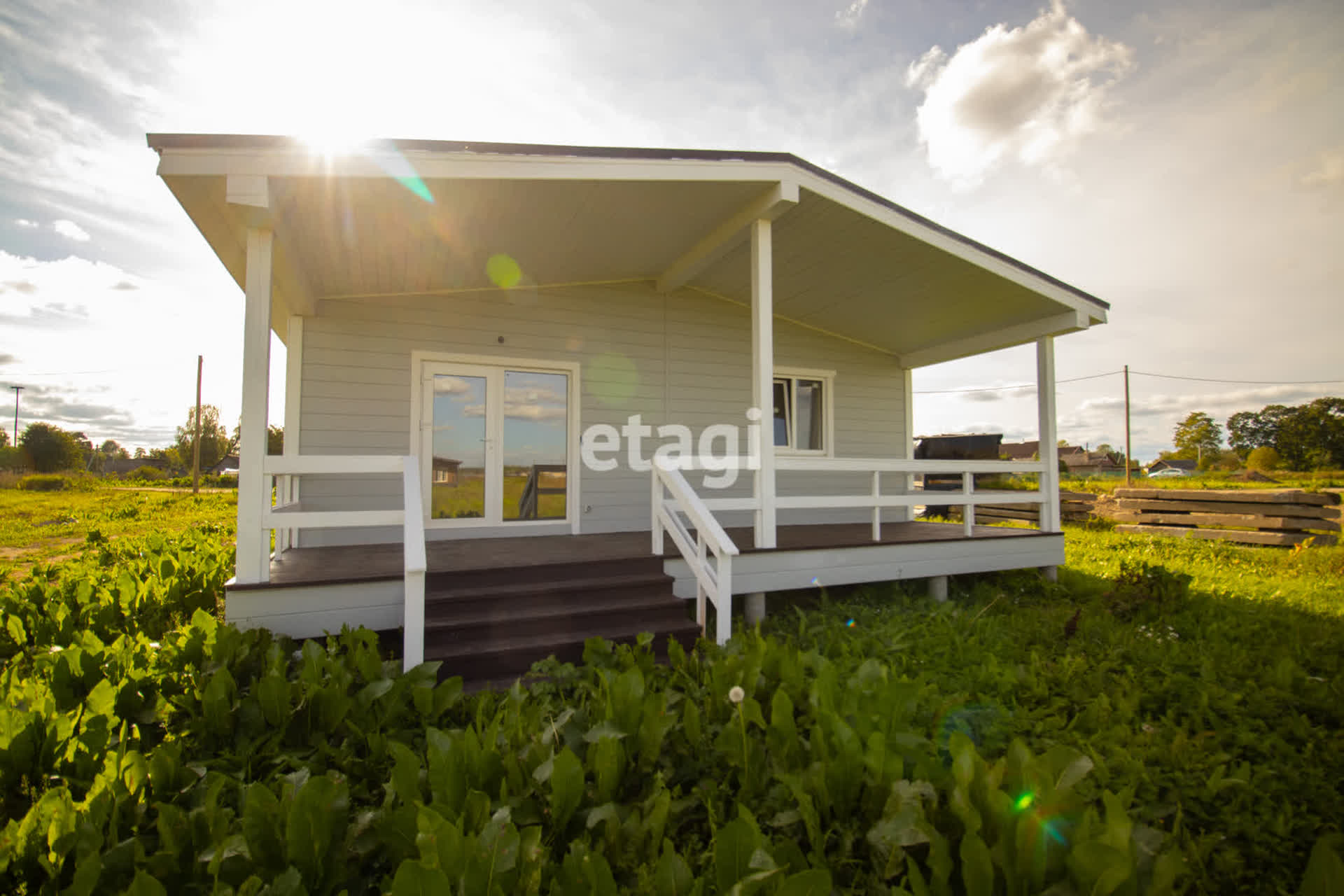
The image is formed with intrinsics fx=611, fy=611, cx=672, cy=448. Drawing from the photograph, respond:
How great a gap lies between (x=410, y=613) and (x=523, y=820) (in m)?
1.74

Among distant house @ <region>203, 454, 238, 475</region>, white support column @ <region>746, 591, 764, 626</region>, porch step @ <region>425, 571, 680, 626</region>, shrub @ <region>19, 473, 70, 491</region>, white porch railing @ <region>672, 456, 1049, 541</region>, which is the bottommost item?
white support column @ <region>746, 591, 764, 626</region>

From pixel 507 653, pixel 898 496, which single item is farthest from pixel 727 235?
pixel 507 653

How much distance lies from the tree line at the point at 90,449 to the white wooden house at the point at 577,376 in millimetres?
27706

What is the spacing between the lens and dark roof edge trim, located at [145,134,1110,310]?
3.72 meters

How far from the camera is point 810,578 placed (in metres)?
5.43

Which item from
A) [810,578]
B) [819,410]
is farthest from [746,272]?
[810,578]

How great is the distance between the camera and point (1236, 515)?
10.2 metres

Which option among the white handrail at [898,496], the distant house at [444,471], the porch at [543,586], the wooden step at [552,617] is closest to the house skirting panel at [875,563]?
the porch at [543,586]

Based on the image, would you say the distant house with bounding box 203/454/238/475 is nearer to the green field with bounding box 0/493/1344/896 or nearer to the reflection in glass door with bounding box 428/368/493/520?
the reflection in glass door with bounding box 428/368/493/520

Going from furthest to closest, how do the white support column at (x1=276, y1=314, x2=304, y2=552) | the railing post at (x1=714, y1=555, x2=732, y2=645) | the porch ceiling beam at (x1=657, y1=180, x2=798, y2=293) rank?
the white support column at (x1=276, y1=314, x2=304, y2=552), the porch ceiling beam at (x1=657, y1=180, x2=798, y2=293), the railing post at (x1=714, y1=555, x2=732, y2=645)

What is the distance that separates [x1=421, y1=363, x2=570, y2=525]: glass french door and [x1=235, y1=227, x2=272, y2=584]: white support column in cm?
236

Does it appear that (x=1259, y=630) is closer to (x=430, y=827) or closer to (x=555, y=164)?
(x=430, y=827)

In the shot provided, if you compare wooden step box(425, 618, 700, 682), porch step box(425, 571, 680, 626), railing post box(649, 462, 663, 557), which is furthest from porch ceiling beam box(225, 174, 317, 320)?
railing post box(649, 462, 663, 557)

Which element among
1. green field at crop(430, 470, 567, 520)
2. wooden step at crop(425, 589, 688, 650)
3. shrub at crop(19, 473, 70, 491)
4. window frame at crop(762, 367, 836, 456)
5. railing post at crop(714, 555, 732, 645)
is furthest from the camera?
shrub at crop(19, 473, 70, 491)
